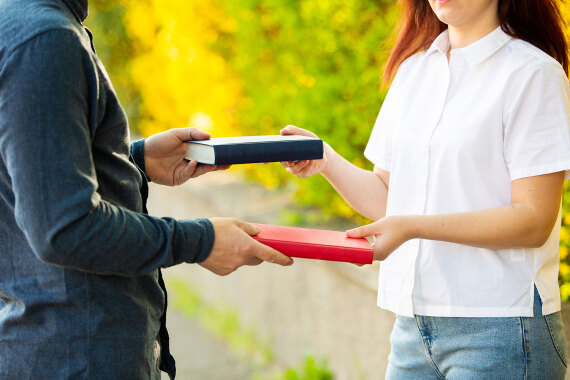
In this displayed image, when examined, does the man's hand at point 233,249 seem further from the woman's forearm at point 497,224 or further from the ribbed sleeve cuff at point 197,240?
the woman's forearm at point 497,224

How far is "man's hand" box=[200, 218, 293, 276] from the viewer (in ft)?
4.92

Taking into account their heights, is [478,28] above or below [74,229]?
above

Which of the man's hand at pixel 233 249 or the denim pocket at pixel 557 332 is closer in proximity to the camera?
the man's hand at pixel 233 249

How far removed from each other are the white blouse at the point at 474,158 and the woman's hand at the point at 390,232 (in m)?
0.13

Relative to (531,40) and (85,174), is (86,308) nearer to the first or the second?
(85,174)

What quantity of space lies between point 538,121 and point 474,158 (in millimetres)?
173

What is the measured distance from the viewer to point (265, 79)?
181 inches

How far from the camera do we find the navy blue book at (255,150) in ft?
5.53

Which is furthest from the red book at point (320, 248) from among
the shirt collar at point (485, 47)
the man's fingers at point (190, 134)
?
the shirt collar at point (485, 47)

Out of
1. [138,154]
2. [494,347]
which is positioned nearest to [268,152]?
[138,154]

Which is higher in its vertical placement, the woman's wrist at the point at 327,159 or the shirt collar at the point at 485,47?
the shirt collar at the point at 485,47

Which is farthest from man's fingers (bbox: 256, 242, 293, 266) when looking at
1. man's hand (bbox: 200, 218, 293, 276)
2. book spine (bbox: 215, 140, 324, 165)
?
book spine (bbox: 215, 140, 324, 165)

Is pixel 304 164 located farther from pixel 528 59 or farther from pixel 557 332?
pixel 557 332

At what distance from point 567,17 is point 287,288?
84.4 inches
